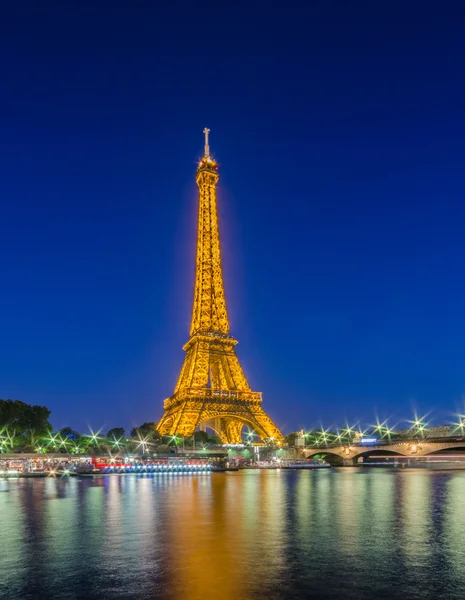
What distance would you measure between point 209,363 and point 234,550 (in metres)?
89.1

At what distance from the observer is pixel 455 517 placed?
29922 mm

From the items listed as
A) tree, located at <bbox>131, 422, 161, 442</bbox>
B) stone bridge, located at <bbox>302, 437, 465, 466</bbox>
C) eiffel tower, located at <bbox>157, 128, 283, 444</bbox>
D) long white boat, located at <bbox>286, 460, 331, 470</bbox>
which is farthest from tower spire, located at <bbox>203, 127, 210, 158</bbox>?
stone bridge, located at <bbox>302, 437, 465, 466</bbox>

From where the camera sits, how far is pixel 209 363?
362 feet

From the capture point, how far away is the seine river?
16.3 m

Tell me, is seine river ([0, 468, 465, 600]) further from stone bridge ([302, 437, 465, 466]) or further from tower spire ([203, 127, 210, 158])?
tower spire ([203, 127, 210, 158])

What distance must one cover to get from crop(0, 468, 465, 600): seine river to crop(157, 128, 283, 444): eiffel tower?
62847mm

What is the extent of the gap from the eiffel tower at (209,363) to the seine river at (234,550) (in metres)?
62.8

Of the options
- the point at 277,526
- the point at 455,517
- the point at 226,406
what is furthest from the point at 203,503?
the point at 226,406

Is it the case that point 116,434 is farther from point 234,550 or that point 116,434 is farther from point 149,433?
point 234,550

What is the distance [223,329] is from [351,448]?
3762 centimetres

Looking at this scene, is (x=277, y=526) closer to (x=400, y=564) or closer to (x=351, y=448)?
(x=400, y=564)

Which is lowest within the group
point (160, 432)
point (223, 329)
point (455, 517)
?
point (455, 517)

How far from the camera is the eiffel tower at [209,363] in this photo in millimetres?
100500

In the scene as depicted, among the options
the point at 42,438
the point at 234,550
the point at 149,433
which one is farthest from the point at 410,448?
the point at 234,550
